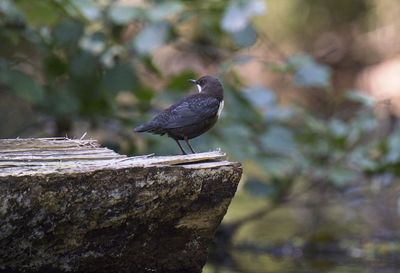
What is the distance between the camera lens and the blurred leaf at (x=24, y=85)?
5.36 metres

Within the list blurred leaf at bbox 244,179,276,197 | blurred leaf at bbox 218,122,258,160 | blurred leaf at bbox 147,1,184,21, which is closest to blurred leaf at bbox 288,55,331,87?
blurred leaf at bbox 218,122,258,160

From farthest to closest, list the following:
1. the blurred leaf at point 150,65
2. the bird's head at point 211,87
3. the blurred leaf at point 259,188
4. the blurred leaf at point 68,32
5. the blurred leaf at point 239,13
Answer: the blurred leaf at point 259,188
the blurred leaf at point 150,65
the blurred leaf at point 68,32
the blurred leaf at point 239,13
the bird's head at point 211,87

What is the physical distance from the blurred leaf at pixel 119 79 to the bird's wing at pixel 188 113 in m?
1.89

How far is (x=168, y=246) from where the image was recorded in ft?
9.75

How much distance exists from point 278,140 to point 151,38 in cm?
111

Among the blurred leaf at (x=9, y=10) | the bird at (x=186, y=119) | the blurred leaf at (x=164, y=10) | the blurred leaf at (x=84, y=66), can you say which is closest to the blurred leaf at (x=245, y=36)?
the blurred leaf at (x=164, y=10)

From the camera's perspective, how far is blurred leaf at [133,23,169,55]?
5.48 m

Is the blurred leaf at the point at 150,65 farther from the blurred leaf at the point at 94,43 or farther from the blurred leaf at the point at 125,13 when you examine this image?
the blurred leaf at the point at 125,13

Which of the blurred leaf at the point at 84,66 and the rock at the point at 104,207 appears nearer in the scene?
the rock at the point at 104,207

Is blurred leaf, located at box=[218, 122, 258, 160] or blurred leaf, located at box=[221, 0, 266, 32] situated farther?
blurred leaf, located at box=[218, 122, 258, 160]

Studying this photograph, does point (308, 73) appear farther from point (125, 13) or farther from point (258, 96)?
point (125, 13)

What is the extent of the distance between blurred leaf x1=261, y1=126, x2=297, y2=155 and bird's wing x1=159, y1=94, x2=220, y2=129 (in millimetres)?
2016

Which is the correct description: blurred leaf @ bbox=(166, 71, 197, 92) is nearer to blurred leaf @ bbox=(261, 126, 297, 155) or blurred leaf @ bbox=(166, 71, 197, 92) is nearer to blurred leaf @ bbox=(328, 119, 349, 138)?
blurred leaf @ bbox=(261, 126, 297, 155)

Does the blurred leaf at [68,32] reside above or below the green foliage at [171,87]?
above
